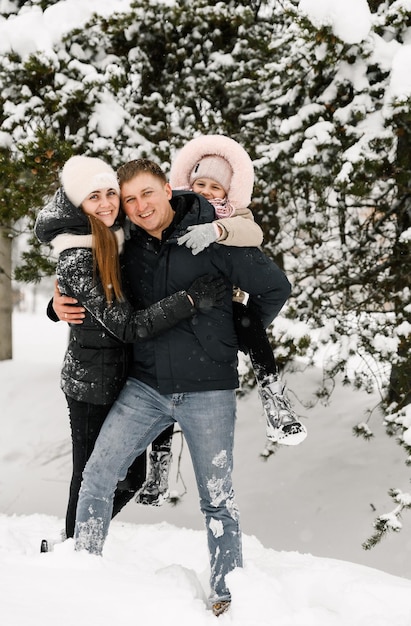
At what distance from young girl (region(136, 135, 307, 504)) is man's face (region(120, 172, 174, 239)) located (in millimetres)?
160

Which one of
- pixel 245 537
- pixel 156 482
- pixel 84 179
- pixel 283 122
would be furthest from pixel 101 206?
pixel 245 537

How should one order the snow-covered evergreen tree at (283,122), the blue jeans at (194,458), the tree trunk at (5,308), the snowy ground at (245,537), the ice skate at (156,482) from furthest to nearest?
the tree trunk at (5,308), the snow-covered evergreen tree at (283,122), the ice skate at (156,482), the blue jeans at (194,458), the snowy ground at (245,537)

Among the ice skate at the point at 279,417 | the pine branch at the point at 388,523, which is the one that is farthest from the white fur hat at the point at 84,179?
the pine branch at the point at 388,523

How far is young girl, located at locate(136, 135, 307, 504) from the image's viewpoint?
9.11 feet

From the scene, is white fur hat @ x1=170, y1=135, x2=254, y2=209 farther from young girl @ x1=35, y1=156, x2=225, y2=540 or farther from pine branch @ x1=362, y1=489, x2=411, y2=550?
pine branch @ x1=362, y1=489, x2=411, y2=550

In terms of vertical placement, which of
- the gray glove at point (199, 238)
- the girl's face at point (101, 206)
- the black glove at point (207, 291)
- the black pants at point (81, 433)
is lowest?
→ the black pants at point (81, 433)

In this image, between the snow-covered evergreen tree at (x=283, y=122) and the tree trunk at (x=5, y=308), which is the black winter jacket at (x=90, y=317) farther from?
the tree trunk at (x=5, y=308)

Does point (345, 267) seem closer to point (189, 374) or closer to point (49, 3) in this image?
point (189, 374)

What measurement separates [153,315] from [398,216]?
12.0 ft

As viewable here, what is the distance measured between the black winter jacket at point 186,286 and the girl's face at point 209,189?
0.35 m

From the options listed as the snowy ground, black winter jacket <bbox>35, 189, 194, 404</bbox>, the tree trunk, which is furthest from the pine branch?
the tree trunk

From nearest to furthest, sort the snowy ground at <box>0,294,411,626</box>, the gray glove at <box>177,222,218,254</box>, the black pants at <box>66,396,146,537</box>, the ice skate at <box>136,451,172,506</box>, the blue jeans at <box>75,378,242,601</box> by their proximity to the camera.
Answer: the snowy ground at <box>0,294,411,626</box> < the gray glove at <box>177,222,218,254</box> < the blue jeans at <box>75,378,242,601</box> < the black pants at <box>66,396,146,537</box> < the ice skate at <box>136,451,172,506</box>

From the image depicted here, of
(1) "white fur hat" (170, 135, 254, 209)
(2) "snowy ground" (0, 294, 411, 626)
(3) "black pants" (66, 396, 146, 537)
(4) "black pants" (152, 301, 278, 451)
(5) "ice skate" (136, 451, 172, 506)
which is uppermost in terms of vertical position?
(1) "white fur hat" (170, 135, 254, 209)

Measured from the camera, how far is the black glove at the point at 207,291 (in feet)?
8.79
